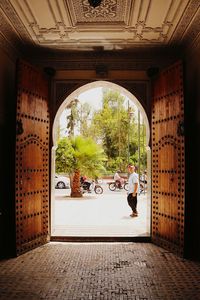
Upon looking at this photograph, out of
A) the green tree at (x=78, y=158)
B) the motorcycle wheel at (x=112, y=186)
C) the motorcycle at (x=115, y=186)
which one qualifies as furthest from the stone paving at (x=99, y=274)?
the motorcycle wheel at (x=112, y=186)

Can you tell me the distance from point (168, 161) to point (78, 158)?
912 centimetres

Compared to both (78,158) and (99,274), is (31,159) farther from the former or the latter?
(78,158)

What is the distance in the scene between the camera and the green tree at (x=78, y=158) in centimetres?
1446

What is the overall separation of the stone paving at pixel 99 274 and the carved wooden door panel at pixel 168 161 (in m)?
0.36

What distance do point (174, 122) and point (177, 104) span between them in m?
0.29

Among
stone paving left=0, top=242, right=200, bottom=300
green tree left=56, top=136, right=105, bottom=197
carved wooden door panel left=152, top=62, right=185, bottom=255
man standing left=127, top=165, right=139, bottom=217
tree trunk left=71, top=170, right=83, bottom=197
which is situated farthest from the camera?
tree trunk left=71, top=170, right=83, bottom=197

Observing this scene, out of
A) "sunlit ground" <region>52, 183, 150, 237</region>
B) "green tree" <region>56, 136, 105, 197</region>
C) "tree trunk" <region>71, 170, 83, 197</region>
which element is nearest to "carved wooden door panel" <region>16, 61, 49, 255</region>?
"sunlit ground" <region>52, 183, 150, 237</region>

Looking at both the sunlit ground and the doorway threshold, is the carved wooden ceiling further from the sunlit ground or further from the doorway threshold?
the doorway threshold

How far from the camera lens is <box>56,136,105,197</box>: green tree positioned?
14.5 metres

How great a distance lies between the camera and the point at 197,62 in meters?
5.36

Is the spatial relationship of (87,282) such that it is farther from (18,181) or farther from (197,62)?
(197,62)

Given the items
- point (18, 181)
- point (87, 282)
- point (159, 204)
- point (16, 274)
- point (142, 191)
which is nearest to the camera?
point (87, 282)

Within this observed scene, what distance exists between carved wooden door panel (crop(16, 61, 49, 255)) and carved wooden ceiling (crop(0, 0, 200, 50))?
622 mm

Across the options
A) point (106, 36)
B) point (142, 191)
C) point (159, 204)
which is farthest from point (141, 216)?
point (142, 191)
